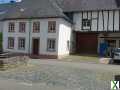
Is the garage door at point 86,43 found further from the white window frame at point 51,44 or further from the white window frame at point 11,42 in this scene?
the white window frame at point 11,42

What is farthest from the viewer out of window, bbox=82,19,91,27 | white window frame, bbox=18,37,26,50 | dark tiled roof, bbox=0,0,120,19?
white window frame, bbox=18,37,26,50

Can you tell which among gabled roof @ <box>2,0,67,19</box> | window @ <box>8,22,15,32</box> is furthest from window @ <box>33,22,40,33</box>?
window @ <box>8,22,15,32</box>

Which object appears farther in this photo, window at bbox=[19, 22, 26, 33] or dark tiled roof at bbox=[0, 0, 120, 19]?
window at bbox=[19, 22, 26, 33]

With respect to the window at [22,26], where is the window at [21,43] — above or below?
below

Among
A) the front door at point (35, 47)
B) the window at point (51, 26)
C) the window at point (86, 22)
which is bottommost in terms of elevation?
the front door at point (35, 47)

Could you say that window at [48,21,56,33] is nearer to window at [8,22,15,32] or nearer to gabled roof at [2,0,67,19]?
gabled roof at [2,0,67,19]

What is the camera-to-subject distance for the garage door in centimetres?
4047

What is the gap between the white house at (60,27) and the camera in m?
36.9

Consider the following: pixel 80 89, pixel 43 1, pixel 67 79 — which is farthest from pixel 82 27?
pixel 80 89

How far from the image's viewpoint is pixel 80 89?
12.8 m

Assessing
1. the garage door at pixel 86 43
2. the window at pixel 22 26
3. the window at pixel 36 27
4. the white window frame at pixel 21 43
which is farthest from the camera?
the garage door at pixel 86 43

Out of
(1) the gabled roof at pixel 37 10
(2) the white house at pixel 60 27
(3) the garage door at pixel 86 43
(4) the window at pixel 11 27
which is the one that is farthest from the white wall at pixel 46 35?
(3) the garage door at pixel 86 43

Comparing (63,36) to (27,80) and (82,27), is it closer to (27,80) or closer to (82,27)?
(82,27)

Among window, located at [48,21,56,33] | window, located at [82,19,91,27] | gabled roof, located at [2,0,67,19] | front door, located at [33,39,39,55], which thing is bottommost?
front door, located at [33,39,39,55]
